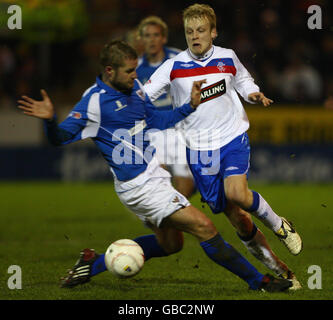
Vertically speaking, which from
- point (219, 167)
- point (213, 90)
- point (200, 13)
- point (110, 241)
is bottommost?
point (110, 241)

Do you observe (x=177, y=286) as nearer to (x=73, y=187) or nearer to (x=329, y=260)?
(x=329, y=260)

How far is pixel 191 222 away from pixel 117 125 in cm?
87

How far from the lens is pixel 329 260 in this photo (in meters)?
6.79

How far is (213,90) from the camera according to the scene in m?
5.94

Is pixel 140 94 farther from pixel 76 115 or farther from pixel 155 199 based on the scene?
pixel 155 199

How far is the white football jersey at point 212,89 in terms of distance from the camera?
595cm

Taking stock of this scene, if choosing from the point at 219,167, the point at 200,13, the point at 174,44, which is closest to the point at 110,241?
the point at 219,167

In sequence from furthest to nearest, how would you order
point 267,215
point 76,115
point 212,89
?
point 212,89 < point 267,215 < point 76,115

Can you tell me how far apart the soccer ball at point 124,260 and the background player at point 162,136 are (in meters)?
2.56

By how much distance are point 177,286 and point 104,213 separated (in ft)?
17.7

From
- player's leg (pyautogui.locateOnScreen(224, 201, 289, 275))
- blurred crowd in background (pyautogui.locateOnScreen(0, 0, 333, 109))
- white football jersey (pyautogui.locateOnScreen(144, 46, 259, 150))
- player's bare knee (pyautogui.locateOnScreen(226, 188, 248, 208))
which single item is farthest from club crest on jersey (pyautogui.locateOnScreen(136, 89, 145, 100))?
blurred crowd in background (pyautogui.locateOnScreen(0, 0, 333, 109))

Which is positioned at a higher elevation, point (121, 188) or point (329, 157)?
point (121, 188)

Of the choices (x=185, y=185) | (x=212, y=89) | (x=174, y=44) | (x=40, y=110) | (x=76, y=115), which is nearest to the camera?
(x=40, y=110)
